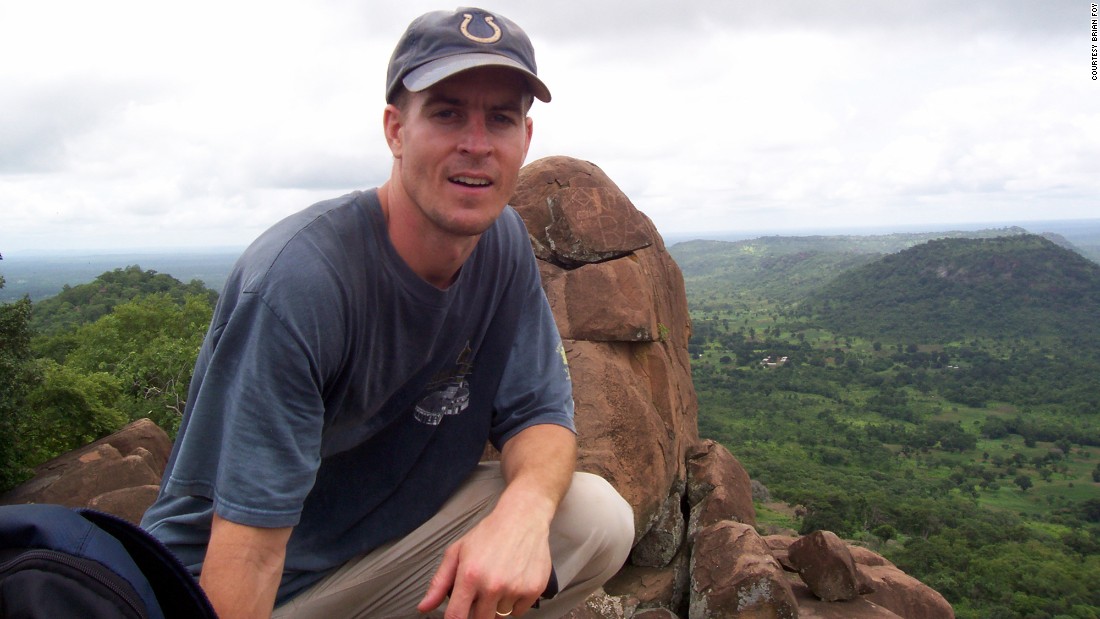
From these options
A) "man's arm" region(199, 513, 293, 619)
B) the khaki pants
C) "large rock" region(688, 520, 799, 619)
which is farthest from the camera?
"large rock" region(688, 520, 799, 619)

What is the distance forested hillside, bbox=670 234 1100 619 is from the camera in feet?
96.3

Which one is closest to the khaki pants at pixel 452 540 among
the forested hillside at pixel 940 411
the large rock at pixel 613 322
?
the large rock at pixel 613 322

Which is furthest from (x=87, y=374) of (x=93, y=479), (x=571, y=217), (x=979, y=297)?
(x=979, y=297)

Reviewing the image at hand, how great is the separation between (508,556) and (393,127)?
1382mm

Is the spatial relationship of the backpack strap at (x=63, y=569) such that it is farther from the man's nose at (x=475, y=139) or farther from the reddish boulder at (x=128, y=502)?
the reddish boulder at (x=128, y=502)

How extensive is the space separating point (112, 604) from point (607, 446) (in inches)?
304

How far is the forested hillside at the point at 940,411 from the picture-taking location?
1156 inches

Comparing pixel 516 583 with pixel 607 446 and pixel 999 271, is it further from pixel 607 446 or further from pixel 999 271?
pixel 999 271

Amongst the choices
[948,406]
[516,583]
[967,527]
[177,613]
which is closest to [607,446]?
[516,583]

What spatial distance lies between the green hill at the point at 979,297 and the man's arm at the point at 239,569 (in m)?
99.7

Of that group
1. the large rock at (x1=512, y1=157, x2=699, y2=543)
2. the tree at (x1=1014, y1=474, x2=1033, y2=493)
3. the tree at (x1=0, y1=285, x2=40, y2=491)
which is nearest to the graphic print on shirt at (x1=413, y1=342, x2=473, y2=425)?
the large rock at (x1=512, y1=157, x2=699, y2=543)

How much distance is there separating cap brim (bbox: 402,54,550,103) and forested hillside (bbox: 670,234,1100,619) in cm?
2586

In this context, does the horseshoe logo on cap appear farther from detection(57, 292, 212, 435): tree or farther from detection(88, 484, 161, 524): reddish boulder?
detection(57, 292, 212, 435): tree

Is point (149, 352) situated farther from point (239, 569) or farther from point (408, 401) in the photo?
point (239, 569)
